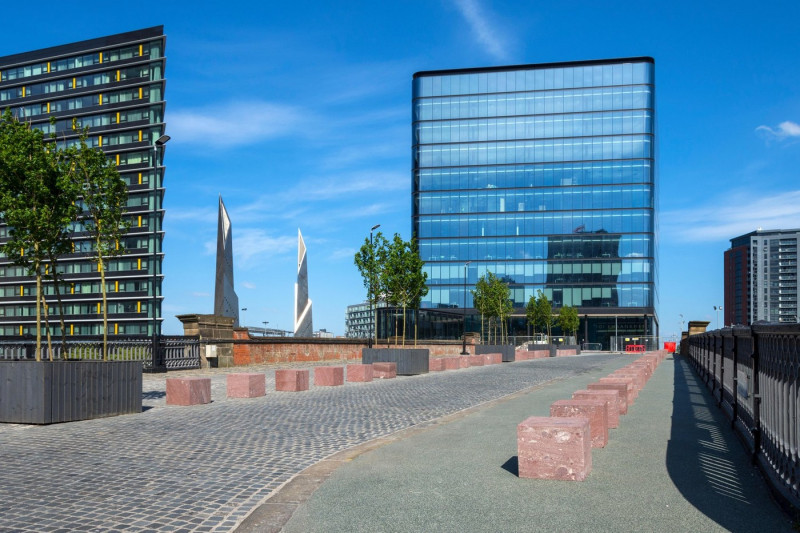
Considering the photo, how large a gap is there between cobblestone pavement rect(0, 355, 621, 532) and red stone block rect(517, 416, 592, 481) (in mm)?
2479

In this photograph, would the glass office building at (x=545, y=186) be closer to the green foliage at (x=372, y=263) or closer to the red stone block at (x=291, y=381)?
the green foliage at (x=372, y=263)

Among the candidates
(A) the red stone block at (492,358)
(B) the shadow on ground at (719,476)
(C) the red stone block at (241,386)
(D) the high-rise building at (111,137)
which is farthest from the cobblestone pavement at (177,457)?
(D) the high-rise building at (111,137)

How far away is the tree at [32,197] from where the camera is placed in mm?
13805

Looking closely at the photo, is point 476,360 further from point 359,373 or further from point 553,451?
point 553,451

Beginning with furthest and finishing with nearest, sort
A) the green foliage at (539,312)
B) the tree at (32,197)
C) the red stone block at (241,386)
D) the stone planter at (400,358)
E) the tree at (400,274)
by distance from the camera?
1. the green foliage at (539,312)
2. the tree at (400,274)
3. the stone planter at (400,358)
4. the red stone block at (241,386)
5. the tree at (32,197)

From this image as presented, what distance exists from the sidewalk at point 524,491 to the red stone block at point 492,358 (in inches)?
1161

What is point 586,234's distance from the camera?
96875 millimetres

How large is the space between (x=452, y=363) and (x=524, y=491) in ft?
88.0

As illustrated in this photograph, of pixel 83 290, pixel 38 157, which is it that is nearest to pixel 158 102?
pixel 83 290

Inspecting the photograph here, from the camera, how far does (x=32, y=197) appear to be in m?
14.1

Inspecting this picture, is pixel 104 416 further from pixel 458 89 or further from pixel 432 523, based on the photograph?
pixel 458 89

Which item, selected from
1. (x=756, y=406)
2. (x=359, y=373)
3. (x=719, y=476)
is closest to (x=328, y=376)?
(x=359, y=373)

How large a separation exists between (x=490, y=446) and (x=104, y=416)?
736 centimetres

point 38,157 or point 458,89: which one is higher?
point 458,89
